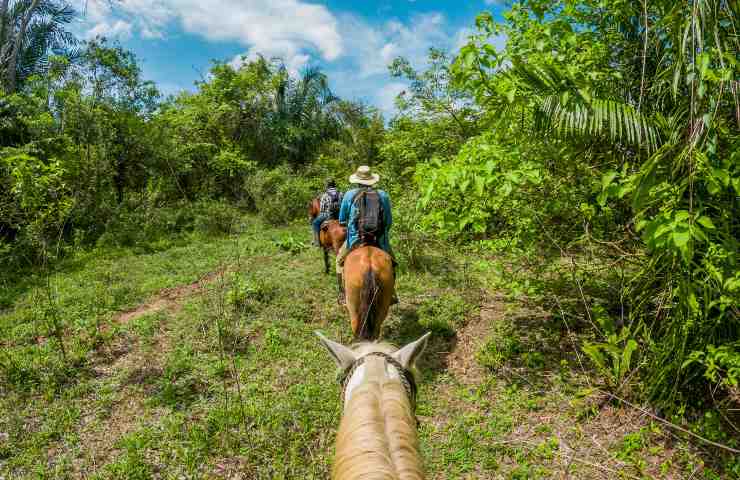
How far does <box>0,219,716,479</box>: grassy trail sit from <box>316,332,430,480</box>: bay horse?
4.40ft

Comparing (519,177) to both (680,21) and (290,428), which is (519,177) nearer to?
(680,21)

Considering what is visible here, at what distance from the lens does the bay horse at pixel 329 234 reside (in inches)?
280

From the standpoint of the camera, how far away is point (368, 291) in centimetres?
438

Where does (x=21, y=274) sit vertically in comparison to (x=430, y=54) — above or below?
below

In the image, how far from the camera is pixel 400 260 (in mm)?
8359

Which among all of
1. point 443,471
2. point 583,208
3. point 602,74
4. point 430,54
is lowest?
point 443,471

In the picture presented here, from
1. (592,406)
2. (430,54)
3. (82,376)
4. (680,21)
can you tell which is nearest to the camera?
(680,21)

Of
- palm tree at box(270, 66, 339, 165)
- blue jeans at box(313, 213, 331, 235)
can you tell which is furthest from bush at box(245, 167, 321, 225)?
blue jeans at box(313, 213, 331, 235)

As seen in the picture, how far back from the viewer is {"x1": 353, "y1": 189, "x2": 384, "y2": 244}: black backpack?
16.1 feet

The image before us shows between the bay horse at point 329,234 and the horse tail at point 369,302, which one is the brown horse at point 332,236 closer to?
the bay horse at point 329,234

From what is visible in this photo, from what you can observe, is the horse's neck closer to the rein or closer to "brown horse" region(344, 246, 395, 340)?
the rein

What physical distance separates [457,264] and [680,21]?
5923 mm

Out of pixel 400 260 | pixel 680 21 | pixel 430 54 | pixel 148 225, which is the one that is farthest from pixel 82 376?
pixel 430 54

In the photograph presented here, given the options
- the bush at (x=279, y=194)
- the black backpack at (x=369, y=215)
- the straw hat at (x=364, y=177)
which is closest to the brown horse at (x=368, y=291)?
the black backpack at (x=369, y=215)
